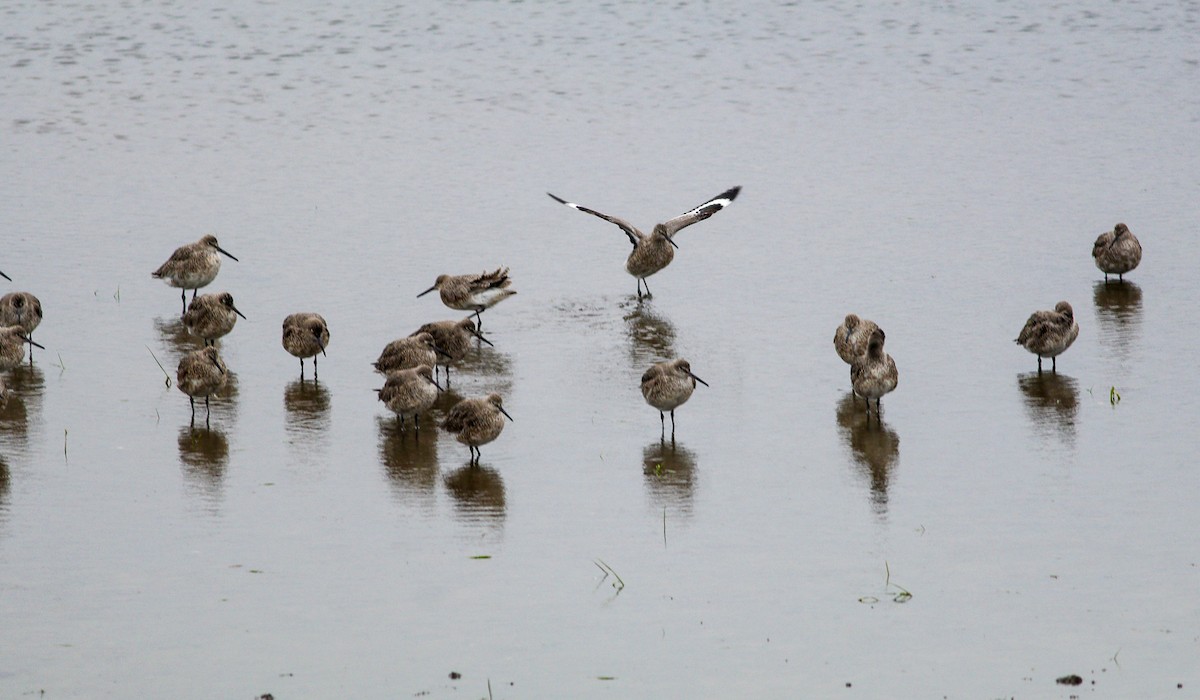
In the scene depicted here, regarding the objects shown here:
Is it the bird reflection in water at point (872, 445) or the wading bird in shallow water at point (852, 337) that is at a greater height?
the wading bird in shallow water at point (852, 337)

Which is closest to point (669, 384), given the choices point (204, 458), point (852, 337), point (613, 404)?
point (613, 404)

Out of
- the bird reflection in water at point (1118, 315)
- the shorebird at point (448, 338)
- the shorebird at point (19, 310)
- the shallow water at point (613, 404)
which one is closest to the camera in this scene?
the shallow water at point (613, 404)

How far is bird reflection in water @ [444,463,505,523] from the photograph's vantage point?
12.8 m

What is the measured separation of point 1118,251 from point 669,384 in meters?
7.65

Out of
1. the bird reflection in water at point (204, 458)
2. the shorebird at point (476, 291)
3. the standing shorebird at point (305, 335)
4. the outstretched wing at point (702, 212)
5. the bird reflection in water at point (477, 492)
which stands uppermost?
the outstretched wing at point (702, 212)

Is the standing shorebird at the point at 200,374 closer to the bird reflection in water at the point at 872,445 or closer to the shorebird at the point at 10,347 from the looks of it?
the shorebird at the point at 10,347

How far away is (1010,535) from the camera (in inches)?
484

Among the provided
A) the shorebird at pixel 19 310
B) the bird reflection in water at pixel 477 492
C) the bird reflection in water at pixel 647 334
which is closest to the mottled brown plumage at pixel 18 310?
the shorebird at pixel 19 310

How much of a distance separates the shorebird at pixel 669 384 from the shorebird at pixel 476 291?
161 inches

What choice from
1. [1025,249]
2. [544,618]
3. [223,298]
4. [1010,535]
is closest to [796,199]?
[1025,249]

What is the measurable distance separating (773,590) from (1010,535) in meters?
2.05

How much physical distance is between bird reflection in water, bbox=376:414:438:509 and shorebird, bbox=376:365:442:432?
0.79 ft

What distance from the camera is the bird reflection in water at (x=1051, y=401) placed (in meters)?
14.8

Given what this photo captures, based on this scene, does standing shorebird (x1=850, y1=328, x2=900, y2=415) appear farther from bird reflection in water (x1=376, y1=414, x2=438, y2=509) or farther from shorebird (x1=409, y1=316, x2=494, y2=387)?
shorebird (x1=409, y1=316, x2=494, y2=387)
